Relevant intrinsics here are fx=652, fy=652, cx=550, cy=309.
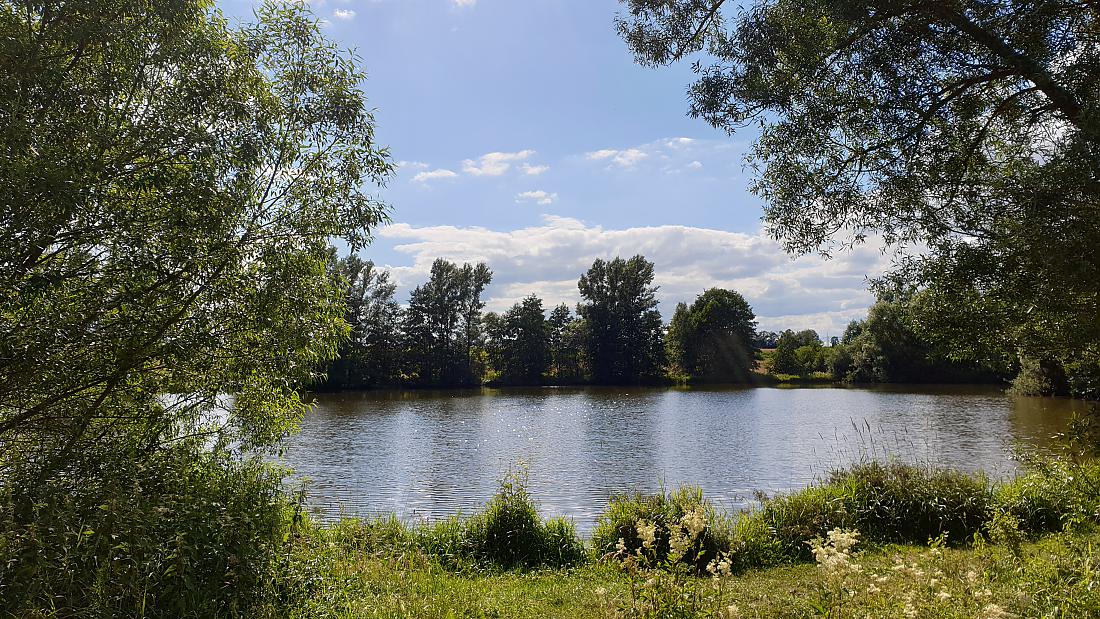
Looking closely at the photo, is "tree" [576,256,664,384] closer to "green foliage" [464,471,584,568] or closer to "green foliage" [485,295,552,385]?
"green foliage" [485,295,552,385]

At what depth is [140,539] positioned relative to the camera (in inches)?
178

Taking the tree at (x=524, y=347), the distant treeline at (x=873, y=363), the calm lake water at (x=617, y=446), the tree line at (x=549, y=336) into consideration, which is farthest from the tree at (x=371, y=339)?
the distant treeline at (x=873, y=363)

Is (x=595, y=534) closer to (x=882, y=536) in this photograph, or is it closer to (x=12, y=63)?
(x=882, y=536)

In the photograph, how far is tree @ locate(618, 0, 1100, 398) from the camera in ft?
17.8

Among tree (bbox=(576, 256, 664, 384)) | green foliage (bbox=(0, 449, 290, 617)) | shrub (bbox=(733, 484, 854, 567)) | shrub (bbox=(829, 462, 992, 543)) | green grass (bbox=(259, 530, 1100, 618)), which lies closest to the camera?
green grass (bbox=(259, 530, 1100, 618))

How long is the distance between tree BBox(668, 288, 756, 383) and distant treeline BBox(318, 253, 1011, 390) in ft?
0.37

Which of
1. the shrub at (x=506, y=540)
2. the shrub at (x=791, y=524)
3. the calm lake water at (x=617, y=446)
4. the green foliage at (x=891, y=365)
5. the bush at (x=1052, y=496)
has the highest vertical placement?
the green foliage at (x=891, y=365)

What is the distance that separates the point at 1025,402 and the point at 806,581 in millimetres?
35392

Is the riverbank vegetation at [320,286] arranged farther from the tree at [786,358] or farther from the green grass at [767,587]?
the tree at [786,358]

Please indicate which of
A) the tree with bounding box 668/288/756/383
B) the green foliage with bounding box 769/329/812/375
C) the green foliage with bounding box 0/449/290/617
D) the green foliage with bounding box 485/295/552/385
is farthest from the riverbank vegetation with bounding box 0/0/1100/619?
the green foliage with bounding box 769/329/812/375

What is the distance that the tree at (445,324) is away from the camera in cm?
6650

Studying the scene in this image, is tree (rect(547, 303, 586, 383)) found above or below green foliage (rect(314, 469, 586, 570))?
above

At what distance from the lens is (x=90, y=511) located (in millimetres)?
4672

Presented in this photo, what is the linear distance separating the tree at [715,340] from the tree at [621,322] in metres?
2.83
